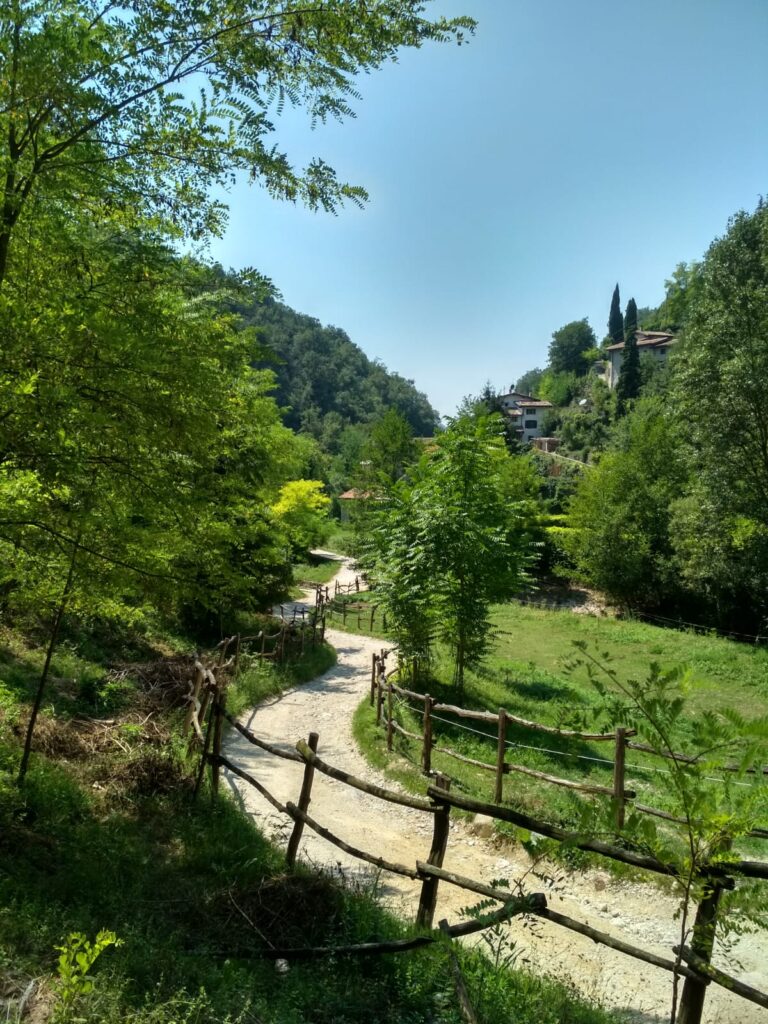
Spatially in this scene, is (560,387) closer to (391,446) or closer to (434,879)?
(391,446)

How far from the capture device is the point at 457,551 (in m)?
13.4

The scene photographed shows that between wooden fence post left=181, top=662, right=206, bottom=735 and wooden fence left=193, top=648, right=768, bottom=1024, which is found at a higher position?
wooden fence left=193, top=648, right=768, bottom=1024

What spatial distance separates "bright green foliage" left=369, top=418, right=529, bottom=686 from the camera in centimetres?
1344

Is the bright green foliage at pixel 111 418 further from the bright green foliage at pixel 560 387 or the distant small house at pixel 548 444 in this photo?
the bright green foliage at pixel 560 387

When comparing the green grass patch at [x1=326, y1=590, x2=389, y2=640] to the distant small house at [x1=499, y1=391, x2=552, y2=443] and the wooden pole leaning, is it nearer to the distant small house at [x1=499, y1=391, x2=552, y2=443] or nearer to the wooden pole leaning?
the wooden pole leaning

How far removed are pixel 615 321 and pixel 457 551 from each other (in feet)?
324

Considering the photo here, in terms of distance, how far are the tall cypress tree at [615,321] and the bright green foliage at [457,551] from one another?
94.0 meters

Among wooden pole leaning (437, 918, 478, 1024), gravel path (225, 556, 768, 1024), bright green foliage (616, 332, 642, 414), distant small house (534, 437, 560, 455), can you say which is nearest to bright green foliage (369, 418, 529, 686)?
gravel path (225, 556, 768, 1024)

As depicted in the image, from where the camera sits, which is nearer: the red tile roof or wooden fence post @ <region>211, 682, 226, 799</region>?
wooden fence post @ <region>211, 682, 226, 799</region>

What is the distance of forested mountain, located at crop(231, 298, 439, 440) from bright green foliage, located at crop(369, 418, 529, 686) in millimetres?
89540

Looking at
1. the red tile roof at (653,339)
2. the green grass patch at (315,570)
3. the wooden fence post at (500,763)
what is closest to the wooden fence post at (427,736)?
the wooden fence post at (500,763)

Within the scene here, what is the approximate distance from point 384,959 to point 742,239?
25.6 metres

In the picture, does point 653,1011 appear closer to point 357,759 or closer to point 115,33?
point 357,759

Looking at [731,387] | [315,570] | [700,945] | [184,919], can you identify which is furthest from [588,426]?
[700,945]
